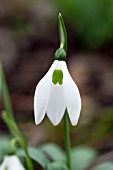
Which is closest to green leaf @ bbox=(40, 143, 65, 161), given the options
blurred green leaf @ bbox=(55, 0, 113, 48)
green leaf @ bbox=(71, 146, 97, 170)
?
green leaf @ bbox=(71, 146, 97, 170)

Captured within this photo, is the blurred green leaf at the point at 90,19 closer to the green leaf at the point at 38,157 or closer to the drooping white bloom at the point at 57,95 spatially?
the green leaf at the point at 38,157

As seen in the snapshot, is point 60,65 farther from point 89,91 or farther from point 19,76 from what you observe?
point 19,76

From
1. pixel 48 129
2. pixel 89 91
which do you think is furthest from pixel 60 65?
pixel 89 91

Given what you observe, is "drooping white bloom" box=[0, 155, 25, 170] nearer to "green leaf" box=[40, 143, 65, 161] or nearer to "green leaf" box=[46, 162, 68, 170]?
"green leaf" box=[46, 162, 68, 170]

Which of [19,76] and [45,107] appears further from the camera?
[19,76]

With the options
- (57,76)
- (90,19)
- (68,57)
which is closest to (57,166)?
(57,76)
